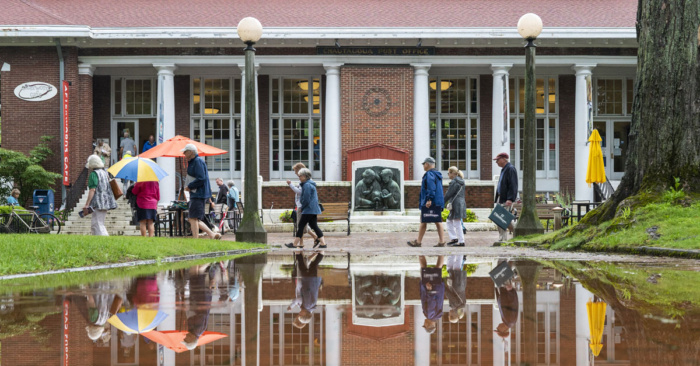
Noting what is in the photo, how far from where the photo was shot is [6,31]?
25.4m

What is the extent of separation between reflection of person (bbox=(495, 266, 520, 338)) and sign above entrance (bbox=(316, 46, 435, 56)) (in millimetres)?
21392

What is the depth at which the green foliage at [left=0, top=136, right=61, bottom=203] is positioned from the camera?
25.2 meters

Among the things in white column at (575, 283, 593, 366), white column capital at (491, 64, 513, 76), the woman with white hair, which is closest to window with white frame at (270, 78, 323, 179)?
white column capital at (491, 64, 513, 76)

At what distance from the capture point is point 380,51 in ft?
90.7

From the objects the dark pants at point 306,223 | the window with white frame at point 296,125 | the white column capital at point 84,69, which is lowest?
the dark pants at point 306,223

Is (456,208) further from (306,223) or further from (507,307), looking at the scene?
(507,307)

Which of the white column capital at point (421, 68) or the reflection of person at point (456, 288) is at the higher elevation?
the white column capital at point (421, 68)

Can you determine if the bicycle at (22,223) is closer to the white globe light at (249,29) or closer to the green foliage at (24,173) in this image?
the green foliage at (24,173)

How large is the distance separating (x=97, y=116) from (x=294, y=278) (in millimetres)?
24081

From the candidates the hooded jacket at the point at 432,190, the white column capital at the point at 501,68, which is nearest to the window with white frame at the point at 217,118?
the white column capital at the point at 501,68

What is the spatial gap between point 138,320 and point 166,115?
23.3m

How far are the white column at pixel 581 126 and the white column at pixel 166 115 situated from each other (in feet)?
46.5

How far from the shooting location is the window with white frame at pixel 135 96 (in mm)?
29875

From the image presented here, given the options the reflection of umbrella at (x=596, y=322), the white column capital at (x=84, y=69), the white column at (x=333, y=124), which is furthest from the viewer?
the white column at (x=333, y=124)
